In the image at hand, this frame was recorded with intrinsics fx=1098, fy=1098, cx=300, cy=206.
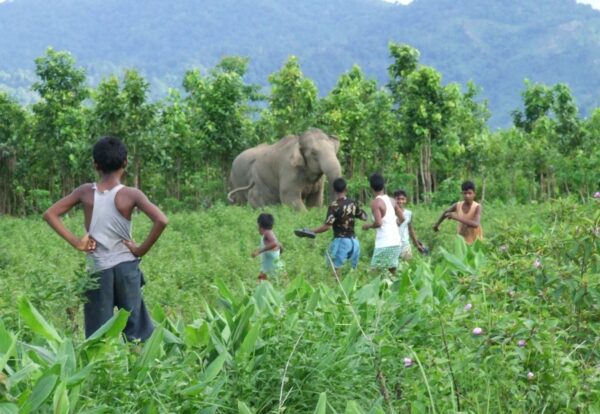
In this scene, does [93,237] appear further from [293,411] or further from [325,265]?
[325,265]

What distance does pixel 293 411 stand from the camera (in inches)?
207

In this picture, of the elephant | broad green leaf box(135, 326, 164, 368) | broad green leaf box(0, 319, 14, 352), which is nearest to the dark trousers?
broad green leaf box(135, 326, 164, 368)

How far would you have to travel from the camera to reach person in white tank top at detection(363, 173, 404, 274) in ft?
→ 34.7

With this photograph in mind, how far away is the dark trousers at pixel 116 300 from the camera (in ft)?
21.6

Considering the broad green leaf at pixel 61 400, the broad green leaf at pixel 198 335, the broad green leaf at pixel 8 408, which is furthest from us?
the broad green leaf at pixel 198 335

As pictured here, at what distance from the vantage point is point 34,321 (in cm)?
519

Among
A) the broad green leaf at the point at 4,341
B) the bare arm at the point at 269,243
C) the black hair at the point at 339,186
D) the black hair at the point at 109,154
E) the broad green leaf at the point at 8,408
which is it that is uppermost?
the black hair at the point at 109,154

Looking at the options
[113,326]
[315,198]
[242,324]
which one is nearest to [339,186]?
[242,324]

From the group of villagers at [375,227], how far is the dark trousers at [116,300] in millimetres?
3305

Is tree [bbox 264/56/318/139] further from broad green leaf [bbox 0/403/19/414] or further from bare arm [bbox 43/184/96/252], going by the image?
broad green leaf [bbox 0/403/19/414]

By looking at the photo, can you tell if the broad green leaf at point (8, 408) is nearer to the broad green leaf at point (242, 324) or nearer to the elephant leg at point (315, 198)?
the broad green leaf at point (242, 324)

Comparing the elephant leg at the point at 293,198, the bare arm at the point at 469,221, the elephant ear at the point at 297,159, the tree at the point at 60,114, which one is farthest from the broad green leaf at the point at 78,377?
the tree at the point at 60,114

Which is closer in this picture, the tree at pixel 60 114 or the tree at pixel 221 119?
the tree at pixel 221 119

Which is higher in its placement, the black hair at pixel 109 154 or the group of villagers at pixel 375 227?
the black hair at pixel 109 154
